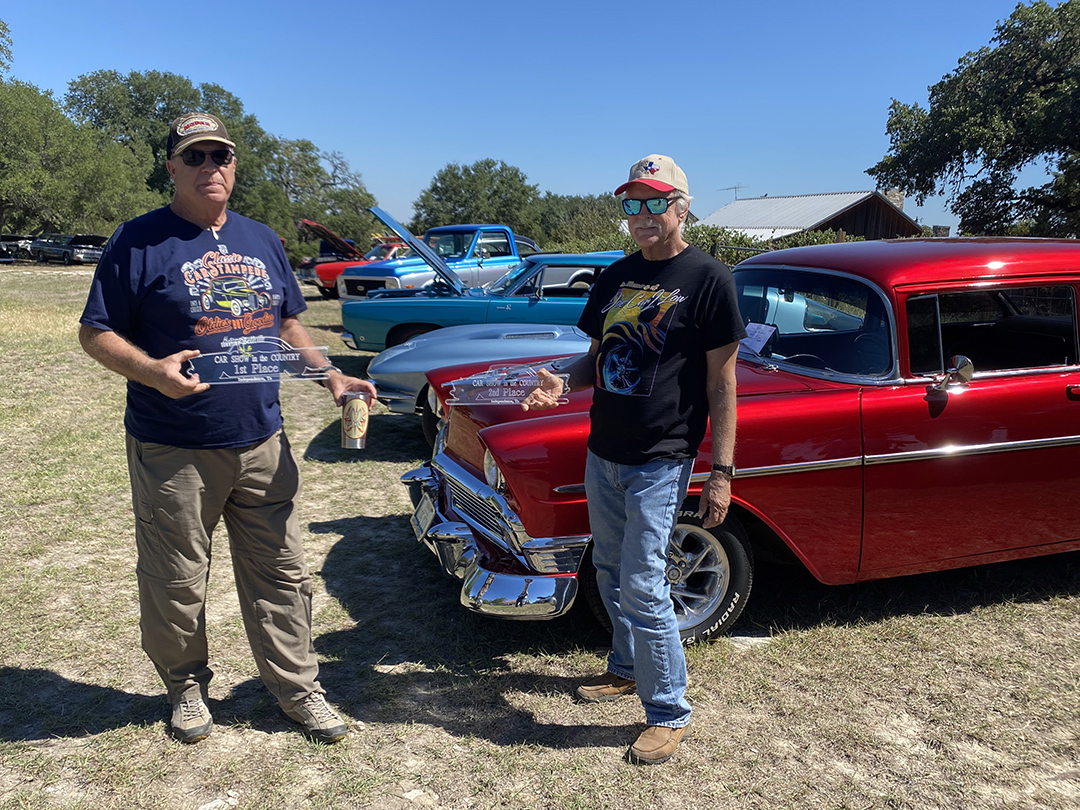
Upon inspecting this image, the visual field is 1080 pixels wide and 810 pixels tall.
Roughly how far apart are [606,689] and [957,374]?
1954 millimetres

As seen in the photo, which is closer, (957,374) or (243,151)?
(957,374)

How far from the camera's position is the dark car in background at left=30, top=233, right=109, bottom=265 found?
109ft

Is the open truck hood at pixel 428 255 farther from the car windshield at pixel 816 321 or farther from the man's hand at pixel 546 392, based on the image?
the man's hand at pixel 546 392

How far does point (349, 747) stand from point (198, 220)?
1.87m

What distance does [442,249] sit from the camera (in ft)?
45.1

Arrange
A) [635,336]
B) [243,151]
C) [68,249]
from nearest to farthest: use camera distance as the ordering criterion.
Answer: [635,336] → [68,249] → [243,151]

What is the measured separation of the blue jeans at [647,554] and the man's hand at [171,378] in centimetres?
131

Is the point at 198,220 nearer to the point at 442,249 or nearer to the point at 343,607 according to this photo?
the point at 343,607

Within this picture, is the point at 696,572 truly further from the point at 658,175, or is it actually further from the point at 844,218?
the point at 844,218

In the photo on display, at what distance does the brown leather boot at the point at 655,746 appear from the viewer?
2602 millimetres

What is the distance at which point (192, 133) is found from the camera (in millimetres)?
2393

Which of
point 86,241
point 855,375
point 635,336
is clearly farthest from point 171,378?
point 86,241

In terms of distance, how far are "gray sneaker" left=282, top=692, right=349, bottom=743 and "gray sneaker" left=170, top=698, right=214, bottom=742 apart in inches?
10.4

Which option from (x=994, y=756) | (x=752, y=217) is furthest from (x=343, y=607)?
(x=752, y=217)
